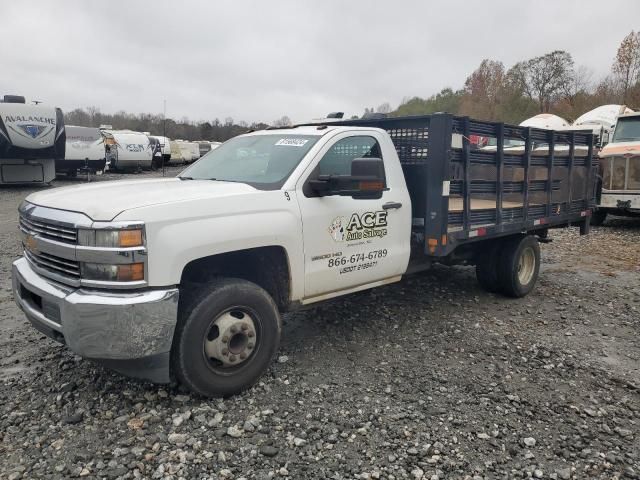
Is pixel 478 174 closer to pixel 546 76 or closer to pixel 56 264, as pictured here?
pixel 56 264

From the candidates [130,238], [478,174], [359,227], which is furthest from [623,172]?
[130,238]

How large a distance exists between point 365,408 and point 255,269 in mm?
1318

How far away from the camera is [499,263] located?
6.21 metres

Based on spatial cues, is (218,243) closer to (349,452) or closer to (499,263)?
(349,452)

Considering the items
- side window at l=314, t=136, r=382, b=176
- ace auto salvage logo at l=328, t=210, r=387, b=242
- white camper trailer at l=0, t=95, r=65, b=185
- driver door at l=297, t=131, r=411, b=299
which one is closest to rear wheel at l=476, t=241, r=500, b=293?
driver door at l=297, t=131, r=411, b=299

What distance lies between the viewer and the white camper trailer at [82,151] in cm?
2192

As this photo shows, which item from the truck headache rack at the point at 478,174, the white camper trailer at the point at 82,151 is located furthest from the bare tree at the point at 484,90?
the truck headache rack at the point at 478,174

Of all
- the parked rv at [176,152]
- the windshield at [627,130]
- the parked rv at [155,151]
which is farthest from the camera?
the parked rv at [176,152]

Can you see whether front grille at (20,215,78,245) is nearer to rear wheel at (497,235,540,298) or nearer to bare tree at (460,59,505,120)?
rear wheel at (497,235,540,298)

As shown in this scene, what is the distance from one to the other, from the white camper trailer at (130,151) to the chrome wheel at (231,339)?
2578cm

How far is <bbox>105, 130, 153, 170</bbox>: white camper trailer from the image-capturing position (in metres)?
27.1

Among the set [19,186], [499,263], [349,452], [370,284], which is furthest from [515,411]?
[19,186]

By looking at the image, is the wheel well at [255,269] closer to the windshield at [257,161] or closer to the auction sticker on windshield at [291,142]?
the windshield at [257,161]

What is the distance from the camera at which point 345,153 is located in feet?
14.9
